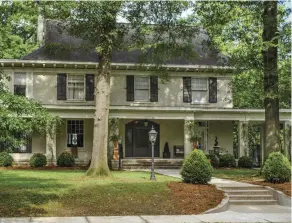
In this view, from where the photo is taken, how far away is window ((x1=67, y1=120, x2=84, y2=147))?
2714 cm

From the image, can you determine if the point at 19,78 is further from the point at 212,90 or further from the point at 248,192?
the point at 248,192

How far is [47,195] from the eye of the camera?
1265 centimetres

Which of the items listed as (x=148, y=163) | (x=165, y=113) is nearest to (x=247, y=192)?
(x=148, y=163)

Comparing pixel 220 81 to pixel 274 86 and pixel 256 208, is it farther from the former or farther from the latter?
pixel 256 208

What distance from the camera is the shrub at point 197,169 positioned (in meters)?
14.8

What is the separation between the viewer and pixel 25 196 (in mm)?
12445

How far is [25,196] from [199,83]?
17.6 metres

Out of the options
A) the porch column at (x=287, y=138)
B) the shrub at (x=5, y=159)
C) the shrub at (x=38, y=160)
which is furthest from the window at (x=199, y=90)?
the shrub at (x=5, y=159)

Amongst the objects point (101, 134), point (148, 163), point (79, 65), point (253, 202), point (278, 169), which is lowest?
point (253, 202)

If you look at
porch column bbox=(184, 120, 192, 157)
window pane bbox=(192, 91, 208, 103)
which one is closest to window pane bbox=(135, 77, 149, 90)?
window pane bbox=(192, 91, 208, 103)

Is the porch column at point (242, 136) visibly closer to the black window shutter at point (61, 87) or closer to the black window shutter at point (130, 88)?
the black window shutter at point (130, 88)

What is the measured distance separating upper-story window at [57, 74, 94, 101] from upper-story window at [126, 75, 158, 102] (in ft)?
7.82

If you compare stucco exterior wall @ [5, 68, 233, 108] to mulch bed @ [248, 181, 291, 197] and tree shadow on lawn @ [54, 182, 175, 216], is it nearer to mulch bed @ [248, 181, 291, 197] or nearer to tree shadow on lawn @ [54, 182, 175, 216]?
mulch bed @ [248, 181, 291, 197]

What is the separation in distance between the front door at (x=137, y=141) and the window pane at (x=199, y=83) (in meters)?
4.09
